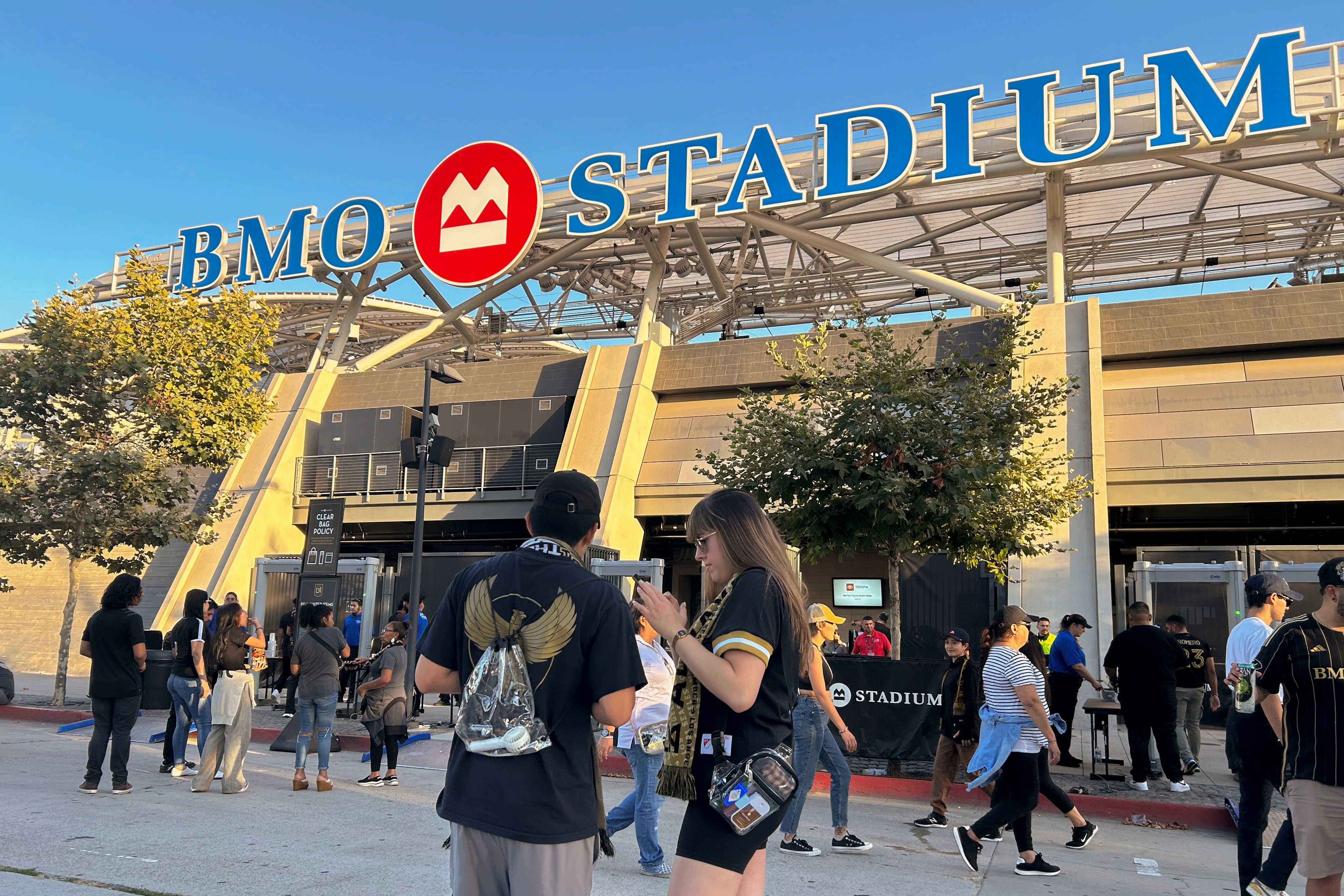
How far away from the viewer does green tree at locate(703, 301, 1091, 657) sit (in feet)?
37.2

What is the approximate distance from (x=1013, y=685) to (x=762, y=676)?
4192mm

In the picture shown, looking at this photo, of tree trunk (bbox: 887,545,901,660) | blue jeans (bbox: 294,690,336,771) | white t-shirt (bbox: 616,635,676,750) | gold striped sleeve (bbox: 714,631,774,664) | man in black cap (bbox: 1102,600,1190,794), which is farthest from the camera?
tree trunk (bbox: 887,545,901,660)

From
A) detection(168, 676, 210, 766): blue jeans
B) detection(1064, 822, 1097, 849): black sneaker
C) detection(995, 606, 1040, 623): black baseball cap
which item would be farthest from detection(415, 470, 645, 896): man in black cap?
detection(168, 676, 210, 766): blue jeans

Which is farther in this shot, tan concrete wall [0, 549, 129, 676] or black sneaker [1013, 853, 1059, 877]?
tan concrete wall [0, 549, 129, 676]

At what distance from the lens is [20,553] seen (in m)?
15.9

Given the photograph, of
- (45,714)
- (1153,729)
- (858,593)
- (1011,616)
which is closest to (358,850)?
(1011,616)

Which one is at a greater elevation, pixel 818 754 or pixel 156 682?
pixel 818 754

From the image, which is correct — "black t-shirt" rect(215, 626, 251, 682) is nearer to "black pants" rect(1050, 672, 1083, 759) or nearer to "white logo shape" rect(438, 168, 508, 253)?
"white logo shape" rect(438, 168, 508, 253)

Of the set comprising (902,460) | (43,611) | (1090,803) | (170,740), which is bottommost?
(1090,803)

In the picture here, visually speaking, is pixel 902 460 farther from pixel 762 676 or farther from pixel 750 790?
pixel 750 790

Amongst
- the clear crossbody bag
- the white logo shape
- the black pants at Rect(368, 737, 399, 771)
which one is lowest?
the black pants at Rect(368, 737, 399, 771)

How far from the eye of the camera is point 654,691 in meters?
6.40

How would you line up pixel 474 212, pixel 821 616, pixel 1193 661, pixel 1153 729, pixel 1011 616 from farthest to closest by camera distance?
pixel 474 212 < pixel 1193 661 < pixel 1153 729 < pixel 821 616 < pixel 1011 616

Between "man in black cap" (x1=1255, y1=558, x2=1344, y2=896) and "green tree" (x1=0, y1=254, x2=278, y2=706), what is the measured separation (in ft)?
47.6
